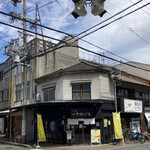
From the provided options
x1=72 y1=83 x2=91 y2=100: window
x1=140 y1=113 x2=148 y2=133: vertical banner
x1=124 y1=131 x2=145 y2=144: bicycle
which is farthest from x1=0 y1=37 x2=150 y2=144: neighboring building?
x1=124 y1=131 x2=145 y2=144: bicycle

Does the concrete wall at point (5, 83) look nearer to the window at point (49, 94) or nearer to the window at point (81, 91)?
the window at point (49, 94)

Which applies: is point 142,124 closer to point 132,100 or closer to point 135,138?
point 132,100

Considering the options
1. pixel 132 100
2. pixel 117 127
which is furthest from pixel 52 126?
pixel 132 100

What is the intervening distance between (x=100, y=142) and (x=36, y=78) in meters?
11.0

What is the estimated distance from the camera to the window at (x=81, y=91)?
20.7 m

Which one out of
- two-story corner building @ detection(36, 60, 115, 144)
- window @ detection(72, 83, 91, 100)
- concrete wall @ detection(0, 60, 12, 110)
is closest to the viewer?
two-story corner building @ detection(36, 60, 115, 144)

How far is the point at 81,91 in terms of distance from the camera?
20875 millimetres

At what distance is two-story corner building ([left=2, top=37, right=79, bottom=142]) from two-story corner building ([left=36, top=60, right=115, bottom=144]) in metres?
3.39

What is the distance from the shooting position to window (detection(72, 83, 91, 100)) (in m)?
20.7

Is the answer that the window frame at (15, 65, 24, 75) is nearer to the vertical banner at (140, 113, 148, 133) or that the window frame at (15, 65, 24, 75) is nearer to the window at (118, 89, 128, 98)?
the window at (118, 89, 128, 98)

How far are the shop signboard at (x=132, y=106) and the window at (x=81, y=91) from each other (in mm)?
4073

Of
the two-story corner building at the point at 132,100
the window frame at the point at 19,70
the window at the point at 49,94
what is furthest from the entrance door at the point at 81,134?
the window frame at the point at 19,70

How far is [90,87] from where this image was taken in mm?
20766

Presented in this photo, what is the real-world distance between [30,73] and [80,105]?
922cm
